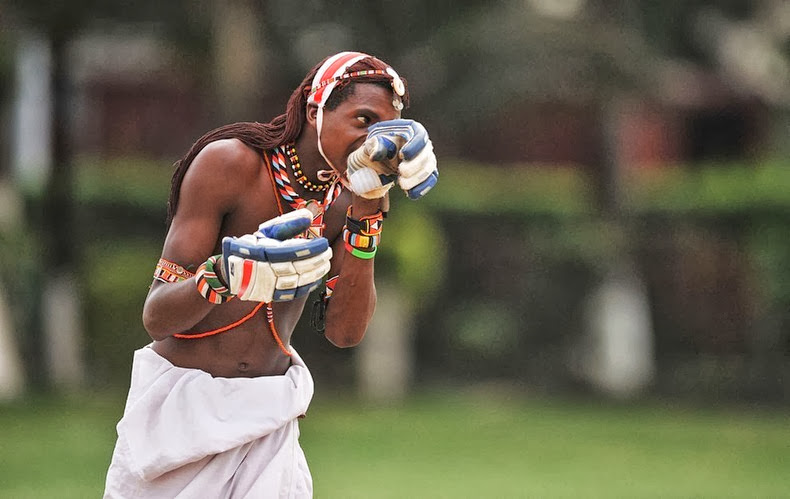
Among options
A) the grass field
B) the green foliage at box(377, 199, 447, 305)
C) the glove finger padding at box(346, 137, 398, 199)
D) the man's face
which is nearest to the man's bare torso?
the man's face

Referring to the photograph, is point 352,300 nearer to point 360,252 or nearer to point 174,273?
→ point 360,252

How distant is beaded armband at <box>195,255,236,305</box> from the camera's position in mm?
4141

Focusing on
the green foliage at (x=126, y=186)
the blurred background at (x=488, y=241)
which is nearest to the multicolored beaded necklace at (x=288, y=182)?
the blurred background at (x=488, y=241)

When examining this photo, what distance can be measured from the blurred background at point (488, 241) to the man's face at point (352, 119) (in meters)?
8.30

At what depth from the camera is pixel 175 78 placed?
22188 millimetres

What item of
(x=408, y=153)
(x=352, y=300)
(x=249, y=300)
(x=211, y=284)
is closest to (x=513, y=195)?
(x=352, y=300)

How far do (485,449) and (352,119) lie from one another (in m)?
7.67

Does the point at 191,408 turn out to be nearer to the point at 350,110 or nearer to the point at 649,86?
the point at 350,110

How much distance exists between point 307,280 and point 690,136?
17.8m

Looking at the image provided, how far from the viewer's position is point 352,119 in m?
4.46

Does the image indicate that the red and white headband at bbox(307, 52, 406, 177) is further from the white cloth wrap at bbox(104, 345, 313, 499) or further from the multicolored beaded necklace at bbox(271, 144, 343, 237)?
the white cloth wrap at bbox(104, 345, 313, 499)

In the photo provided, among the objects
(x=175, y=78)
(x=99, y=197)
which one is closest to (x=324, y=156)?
(x=99, y=197)

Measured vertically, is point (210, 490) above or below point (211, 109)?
below

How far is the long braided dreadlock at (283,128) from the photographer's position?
4500mm
